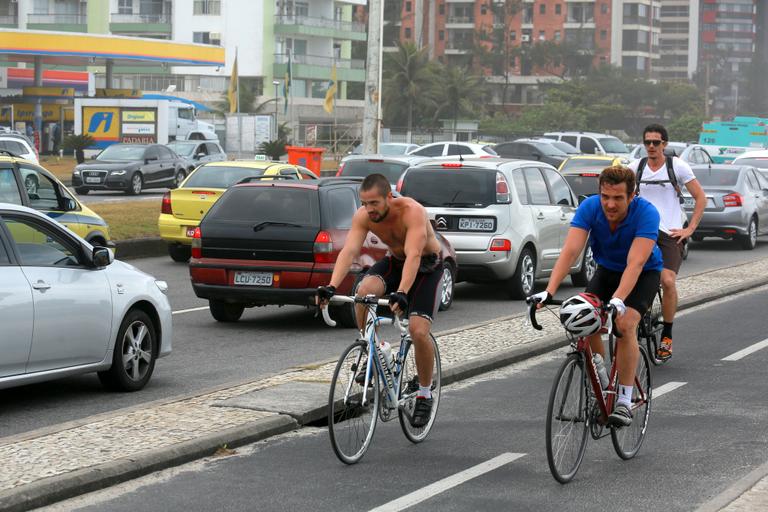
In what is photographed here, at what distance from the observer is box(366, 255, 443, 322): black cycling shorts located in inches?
321

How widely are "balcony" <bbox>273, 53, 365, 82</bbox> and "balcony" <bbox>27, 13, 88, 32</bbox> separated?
1334 centimetres

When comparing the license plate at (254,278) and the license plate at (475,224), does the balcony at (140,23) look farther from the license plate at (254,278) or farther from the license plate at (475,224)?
the license plate at (254,278)

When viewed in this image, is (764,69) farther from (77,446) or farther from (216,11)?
(77,446)

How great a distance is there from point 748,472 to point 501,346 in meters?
4.87

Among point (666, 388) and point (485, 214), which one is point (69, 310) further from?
point (485, 214)

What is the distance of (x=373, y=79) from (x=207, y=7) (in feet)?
222

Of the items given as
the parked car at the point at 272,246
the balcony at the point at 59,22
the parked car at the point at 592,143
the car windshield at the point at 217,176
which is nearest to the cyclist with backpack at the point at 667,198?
the parked car at the point at 272,246

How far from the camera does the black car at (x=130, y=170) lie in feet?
124

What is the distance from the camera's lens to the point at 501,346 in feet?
40.8

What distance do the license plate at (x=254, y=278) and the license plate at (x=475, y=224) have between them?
369cm

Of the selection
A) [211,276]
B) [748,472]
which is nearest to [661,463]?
[748,472]

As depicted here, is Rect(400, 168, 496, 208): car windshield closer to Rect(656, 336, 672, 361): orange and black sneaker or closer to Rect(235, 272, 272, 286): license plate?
Rect(235, 272, 272, 286): license plate

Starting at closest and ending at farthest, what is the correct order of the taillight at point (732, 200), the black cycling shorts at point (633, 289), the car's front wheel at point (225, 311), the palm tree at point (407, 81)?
1. the black cycling shorts at point (633, 289)
2. the car's front wheel at point (225, 311)
3. the taillight at point (732, 200)
4. the palm tree at point (407, 81)

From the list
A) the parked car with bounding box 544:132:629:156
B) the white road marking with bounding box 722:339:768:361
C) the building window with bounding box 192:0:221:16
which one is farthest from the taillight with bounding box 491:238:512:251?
the building window with bounding box 192:0:221:16
